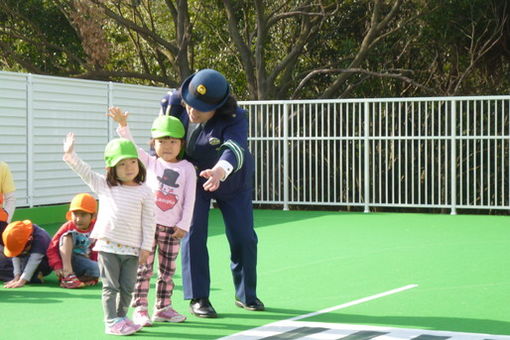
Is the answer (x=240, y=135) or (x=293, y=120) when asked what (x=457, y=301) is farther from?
(x=293, y=120)

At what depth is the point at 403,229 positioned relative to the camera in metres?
15.6

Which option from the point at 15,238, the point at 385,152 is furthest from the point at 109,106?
the point at 15,238

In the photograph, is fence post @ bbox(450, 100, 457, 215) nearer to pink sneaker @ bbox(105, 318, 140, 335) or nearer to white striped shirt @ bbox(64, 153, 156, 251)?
white striped shirt @ bbox(64, 153, 156, 251)

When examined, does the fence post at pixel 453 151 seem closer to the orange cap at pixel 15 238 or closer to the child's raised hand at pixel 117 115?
the orange cap at pixel 15 238

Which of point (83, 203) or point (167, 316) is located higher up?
point (83, 203)

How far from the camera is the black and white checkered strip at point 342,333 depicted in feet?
22.5

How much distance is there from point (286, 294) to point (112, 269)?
8.06 ft

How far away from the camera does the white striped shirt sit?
6984 millimetres

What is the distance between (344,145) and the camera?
65.8ft

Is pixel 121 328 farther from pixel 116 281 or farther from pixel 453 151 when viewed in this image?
pixel 453 151

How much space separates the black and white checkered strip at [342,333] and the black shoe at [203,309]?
564 millimetres

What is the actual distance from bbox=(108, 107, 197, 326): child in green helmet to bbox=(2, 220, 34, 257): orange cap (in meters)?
2.34

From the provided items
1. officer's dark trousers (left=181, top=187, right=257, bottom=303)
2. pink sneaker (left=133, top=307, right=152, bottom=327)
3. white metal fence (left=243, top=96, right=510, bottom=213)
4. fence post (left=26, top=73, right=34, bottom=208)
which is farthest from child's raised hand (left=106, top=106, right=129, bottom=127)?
white metal fence (left=243, top=96, right=510, bottom=213)

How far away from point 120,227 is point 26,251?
287 centimetres
